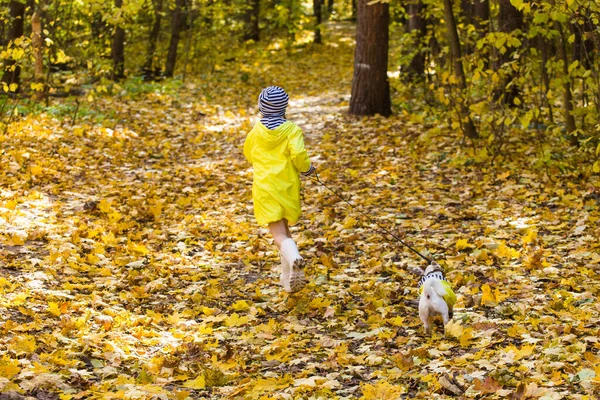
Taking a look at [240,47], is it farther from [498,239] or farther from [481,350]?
[481,350]

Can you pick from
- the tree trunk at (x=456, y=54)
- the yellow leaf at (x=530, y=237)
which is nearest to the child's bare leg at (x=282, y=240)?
the yellow leaf at (x=530, y=237)

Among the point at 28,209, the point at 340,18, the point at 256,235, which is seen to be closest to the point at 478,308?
the point at 256,235

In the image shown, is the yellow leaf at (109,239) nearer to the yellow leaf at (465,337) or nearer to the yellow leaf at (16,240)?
the yellow leaf at (16,240)

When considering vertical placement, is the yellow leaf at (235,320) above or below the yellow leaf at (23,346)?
below

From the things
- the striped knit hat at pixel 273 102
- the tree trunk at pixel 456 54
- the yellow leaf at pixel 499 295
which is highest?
the tree trunk at pixel 456 54

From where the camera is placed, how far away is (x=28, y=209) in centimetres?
755

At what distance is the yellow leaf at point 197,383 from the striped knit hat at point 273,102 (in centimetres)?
249

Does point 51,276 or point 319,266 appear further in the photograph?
point 319,266

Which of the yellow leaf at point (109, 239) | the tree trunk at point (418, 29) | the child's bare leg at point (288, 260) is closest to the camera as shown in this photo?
the child's bare leg at point (288, 260)

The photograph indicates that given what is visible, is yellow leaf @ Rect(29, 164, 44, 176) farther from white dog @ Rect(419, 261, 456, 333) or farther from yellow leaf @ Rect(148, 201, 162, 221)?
white dog @ Rect(419, 261, 456, 333)

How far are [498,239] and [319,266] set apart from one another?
6.08ft

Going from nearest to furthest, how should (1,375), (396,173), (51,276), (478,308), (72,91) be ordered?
(1,375) < (478,308) < (51,276) < (396,173) < (72,91)

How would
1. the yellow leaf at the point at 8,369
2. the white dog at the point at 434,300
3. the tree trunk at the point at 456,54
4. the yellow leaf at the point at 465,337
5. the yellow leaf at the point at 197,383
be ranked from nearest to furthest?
the yellow leaf at the point at 8,369 < the yellow leaf at the point at 197,383 < the yellow leaf at the point at 465,337 < the white dog at the point at 434,300 < the tree trunk at the point at 456,54

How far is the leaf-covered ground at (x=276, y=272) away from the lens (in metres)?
4.08
